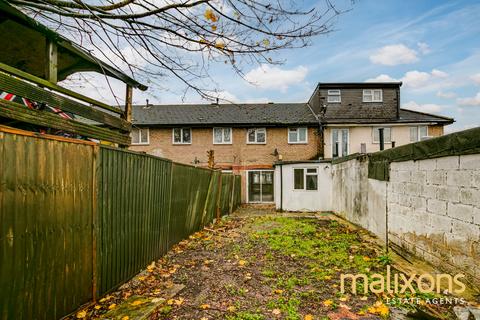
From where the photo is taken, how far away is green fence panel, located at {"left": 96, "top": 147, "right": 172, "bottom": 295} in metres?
3.93

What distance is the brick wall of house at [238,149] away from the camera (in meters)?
20.9

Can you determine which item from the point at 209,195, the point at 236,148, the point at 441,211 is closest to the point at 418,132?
the point at 236,148

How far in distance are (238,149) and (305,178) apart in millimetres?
7018

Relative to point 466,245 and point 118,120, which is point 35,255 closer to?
point 118,120

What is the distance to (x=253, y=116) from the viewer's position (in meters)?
21.8

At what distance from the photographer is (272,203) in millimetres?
20438

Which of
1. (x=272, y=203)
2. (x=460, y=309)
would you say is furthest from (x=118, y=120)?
(x=272, y=203)

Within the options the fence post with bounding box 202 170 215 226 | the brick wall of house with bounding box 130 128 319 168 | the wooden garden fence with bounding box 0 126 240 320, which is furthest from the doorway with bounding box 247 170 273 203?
the wooden garden fence with bounding box 0 126 240 320

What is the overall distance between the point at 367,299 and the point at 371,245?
Result: 3692 mm

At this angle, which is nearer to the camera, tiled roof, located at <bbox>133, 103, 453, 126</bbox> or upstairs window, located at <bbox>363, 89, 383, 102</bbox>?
tiled roof, located at <bbox>133, 103, 453, 126</bbox>

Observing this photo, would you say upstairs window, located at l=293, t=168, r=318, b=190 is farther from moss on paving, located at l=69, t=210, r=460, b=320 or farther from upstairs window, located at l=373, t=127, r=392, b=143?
upstairs window, located at l=373, t=127, r=392, b=143

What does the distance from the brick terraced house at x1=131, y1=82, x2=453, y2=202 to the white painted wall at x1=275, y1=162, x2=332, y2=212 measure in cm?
494

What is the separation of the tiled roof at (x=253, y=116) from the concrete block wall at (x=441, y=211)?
1438 centimetres

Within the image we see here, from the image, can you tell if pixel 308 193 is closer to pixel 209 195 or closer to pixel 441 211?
pixel 209 195
